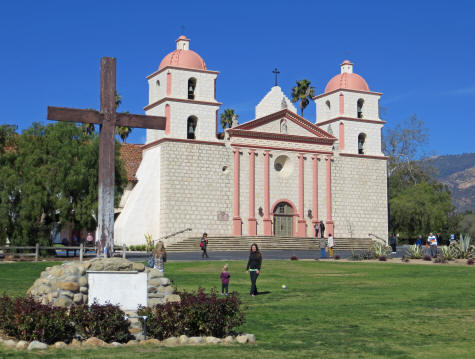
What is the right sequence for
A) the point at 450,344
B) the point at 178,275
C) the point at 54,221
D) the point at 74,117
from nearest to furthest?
the point at 450,344
the point at 74,117
the point at 178,275
the point at 54,221

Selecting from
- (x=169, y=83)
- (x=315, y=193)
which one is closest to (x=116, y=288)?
(x=169, y=83)

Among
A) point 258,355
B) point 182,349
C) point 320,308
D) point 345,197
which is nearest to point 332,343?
point 258,355

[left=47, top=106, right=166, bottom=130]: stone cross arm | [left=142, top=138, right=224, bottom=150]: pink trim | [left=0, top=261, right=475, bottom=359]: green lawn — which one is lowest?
[left=0, top=261, right=475, bottom=359]: green lawn

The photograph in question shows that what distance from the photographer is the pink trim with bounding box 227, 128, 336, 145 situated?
1901 inches

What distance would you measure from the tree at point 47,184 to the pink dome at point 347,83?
2284 centimetres

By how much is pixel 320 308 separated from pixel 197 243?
29407 mm

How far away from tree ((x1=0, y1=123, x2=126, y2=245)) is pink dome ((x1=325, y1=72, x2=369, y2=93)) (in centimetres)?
2284

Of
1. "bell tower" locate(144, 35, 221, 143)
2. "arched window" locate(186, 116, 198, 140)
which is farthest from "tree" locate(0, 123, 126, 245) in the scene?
"arched window" locate(186, 116, 198, 140)

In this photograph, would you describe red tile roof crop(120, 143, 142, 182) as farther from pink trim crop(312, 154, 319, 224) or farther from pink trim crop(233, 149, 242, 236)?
pink trim crop(312, 154, 319, 224)

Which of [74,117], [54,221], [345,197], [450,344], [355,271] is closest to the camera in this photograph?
[450,344]

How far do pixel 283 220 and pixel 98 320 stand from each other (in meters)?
39.0

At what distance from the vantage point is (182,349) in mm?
10891

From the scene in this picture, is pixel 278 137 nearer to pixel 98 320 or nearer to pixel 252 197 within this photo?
pixel 252 197

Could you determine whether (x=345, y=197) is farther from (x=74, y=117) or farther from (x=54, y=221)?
(x=74, y=117)
